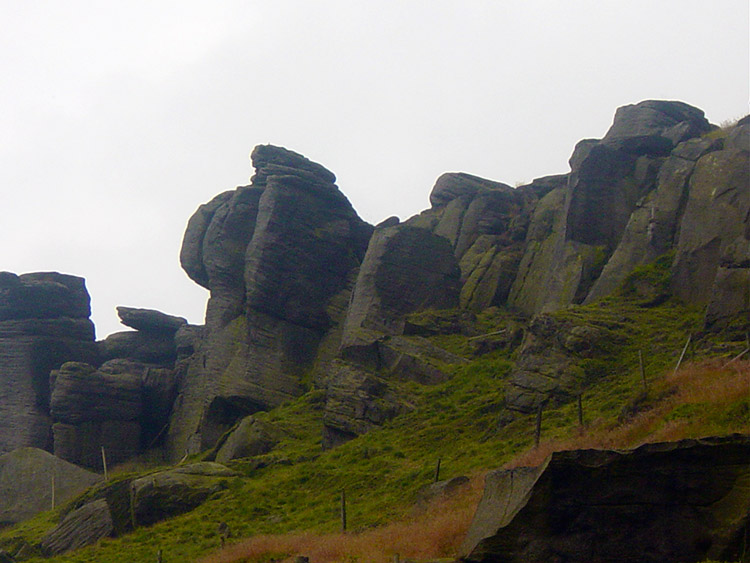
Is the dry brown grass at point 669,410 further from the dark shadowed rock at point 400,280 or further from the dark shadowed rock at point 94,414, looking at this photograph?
the dark shadowed rock at point 94,414

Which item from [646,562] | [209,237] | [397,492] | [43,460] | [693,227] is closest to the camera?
[646,562]

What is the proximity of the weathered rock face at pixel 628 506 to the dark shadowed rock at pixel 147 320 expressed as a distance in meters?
61.5

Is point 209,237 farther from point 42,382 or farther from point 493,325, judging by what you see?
point 493,325

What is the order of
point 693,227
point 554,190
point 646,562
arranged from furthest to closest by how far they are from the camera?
point 554,190, point 693,227, point 646,562

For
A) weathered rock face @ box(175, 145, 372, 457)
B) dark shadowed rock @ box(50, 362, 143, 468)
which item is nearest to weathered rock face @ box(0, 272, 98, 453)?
dark shadowed rock @ box(50, 362, 143, 468)

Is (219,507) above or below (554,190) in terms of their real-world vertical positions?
below

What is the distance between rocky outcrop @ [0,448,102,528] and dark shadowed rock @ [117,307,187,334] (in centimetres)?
1934

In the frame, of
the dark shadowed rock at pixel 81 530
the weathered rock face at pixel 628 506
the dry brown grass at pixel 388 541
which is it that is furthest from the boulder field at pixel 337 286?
the weathered rock face at pixel 628 506

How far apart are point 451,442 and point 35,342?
44.2 metres

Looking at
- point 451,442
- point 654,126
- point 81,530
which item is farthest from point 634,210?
point 81,530

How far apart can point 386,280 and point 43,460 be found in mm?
25876

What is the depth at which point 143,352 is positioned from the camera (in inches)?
2955

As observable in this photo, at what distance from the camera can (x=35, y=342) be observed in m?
69.7

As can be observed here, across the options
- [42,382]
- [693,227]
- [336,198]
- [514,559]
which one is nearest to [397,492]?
[514,559]
